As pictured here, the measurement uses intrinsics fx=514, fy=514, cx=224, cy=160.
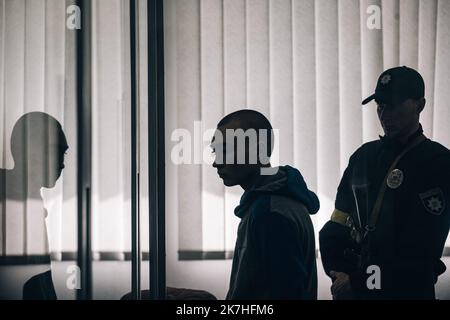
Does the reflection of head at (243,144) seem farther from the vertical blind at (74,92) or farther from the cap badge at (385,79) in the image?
the cap badge at (385,79)

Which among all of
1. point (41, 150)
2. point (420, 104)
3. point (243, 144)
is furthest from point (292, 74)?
point (41, 150)

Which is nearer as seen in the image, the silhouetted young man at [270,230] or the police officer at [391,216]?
the silhouetted young man at [270,230]

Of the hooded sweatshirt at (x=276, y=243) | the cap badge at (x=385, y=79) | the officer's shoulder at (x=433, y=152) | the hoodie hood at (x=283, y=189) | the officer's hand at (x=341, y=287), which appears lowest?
the officer's hand at (x=341, y=287)

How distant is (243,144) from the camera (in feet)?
4.31

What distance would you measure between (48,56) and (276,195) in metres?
0.74

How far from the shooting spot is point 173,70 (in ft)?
4.55

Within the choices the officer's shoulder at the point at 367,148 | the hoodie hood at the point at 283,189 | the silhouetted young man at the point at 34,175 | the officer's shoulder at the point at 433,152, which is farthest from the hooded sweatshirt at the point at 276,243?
the silhouetted young man at the point at 34,175

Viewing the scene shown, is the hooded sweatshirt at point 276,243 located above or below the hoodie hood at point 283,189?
below

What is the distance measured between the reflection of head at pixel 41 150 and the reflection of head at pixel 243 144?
42cm

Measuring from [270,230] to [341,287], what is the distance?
0.34m

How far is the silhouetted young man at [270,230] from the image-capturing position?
1.14 m

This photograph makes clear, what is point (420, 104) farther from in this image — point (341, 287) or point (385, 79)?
point (341, 287)
